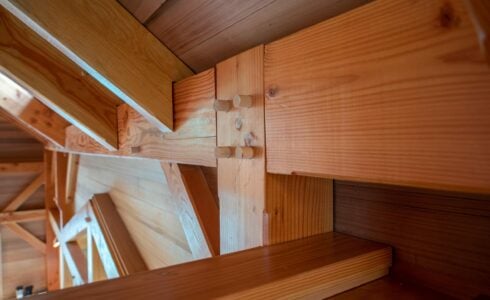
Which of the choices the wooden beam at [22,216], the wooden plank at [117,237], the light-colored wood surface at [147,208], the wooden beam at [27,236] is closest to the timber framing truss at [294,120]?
the light-colored wood surface at [147,208]

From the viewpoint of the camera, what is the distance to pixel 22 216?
446cm

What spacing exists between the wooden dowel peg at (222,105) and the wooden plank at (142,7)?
32cm

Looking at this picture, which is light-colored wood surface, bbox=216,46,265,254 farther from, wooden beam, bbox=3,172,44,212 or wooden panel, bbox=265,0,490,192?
wooden beam, bbox=3,172,44,212

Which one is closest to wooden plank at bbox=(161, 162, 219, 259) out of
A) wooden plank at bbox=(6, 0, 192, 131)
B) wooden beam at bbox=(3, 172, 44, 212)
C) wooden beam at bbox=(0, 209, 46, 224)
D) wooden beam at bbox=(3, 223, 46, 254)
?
wooden plank at bbox=(6, 0, 192, 131)

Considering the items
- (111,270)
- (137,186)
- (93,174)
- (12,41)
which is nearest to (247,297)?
(12,41)

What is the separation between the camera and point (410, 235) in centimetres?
67

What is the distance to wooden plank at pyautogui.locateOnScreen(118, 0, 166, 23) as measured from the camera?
0.89m

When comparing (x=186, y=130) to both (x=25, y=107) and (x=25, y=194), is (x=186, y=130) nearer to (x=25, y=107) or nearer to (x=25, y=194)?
(x=25, y=107)

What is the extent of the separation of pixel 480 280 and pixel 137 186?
6.02ft

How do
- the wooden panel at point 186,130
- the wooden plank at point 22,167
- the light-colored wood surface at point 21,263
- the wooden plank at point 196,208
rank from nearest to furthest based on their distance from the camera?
the wooden panel at point 186,130
the wooden plank at point 196,208
the wooden plank at point 22,167
the light-colored wood surface at point 21,263

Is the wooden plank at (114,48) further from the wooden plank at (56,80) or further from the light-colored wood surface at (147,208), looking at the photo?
the light-colored wood surface at (147,208)

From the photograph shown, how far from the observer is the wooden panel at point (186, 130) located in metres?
0.95

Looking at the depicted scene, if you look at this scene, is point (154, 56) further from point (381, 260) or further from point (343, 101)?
point (381, 260)

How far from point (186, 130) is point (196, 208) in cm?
30
